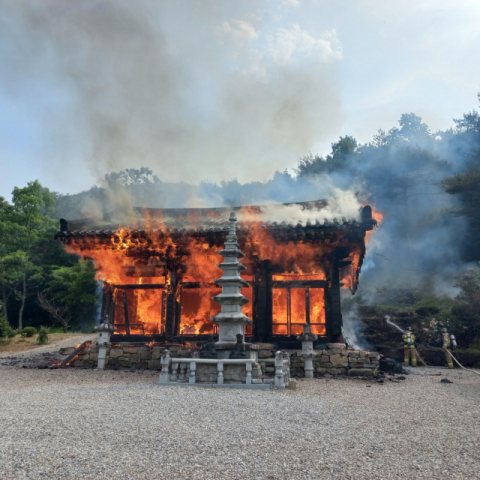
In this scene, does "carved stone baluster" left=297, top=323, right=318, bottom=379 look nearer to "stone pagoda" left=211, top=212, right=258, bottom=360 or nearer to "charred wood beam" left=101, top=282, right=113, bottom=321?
"stone pagoda" left=211, top=212, right=258, bottom=360

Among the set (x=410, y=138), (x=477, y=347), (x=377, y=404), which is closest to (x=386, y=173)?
(x=410, y=138)

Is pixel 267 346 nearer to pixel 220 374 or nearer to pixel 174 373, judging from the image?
pixel 220 374

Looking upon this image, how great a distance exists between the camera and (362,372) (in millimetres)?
11383

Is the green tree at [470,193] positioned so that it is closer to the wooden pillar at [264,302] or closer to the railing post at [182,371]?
the wooden pillar at [264,302]

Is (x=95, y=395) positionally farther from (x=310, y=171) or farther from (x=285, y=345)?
(x=310, y=171)

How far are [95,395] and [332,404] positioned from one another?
14.5 ft

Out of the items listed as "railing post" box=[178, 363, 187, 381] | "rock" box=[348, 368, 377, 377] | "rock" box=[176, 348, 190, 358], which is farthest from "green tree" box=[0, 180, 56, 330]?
"rock" box=[348, 368, 377, 377]

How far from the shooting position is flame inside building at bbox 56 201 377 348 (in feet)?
41.3

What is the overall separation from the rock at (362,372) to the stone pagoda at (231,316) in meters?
3.50

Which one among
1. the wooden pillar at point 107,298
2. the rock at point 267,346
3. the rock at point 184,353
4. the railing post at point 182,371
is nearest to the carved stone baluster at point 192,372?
the railing post at point 182,371

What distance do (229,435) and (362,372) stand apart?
8059 mm

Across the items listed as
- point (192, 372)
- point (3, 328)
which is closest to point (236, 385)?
point (192, 372)

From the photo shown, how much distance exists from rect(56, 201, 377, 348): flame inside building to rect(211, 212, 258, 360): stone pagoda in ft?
7.11

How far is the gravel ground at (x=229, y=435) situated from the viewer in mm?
3602
